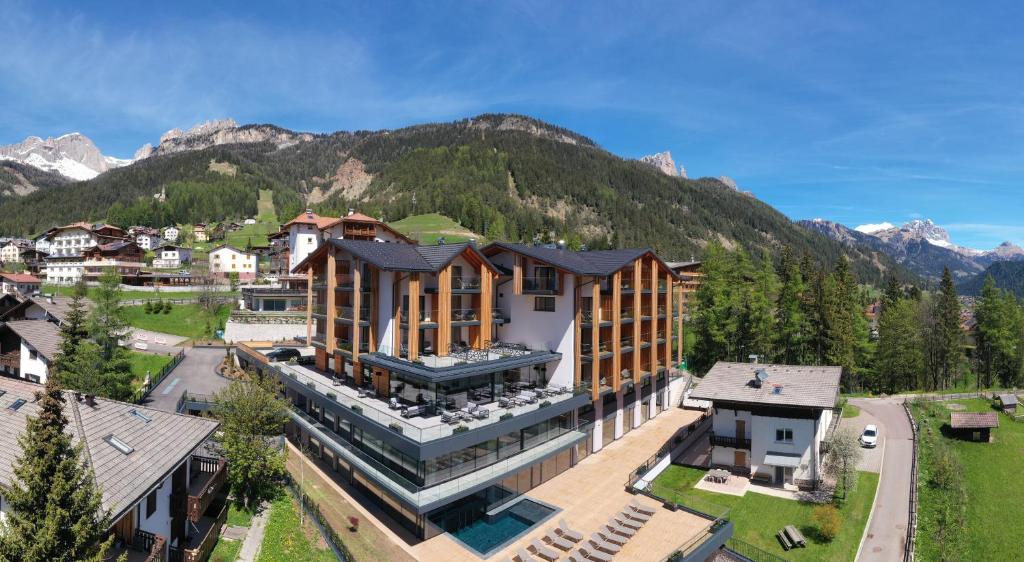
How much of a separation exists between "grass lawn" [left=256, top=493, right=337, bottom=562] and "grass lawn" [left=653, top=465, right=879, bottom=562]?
773 inches

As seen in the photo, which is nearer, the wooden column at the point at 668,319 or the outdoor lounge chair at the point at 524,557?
the outdoor lounge chair at the point at 524,557

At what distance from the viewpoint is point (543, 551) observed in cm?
2520

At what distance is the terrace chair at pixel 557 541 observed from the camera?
84.2 ft

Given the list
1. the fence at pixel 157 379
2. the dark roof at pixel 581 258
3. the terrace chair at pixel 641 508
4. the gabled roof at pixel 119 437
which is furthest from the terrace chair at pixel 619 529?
the fence at pixel 157 379

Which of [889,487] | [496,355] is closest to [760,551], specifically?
[889,487]

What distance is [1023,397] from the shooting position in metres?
47.5

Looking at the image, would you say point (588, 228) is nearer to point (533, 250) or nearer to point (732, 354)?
point (732, 354)

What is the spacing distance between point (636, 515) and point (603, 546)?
3.98 meters

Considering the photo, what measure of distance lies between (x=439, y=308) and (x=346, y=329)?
921 cm

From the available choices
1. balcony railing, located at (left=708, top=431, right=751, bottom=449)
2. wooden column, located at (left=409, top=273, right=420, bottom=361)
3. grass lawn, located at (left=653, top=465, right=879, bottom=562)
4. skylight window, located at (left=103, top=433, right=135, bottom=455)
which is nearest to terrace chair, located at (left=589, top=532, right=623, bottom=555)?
grass lawn, located at (left=653, top=465, right=879, bottom=562)

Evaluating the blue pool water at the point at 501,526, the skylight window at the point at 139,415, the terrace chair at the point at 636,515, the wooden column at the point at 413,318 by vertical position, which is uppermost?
the wooden column at the point at 413,318

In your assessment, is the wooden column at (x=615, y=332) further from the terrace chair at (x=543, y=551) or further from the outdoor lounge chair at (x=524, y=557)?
the outdoor lounge chair at (x=524, y=557)

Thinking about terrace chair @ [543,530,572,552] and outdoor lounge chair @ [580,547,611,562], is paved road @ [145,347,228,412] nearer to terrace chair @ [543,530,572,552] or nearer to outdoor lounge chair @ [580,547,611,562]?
terrace chair @ [543,530,572,552]

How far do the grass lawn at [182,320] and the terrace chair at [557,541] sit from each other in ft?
189
